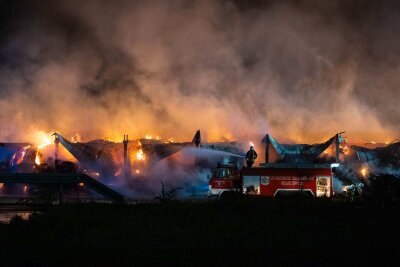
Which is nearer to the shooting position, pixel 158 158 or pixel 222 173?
pixel 222 173

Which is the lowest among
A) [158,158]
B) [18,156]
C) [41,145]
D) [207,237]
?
[207,237]

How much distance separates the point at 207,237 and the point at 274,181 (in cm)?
1387

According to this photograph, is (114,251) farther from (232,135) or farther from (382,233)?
(232,135)

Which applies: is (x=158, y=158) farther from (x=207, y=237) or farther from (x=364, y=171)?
(x=207, y=237)

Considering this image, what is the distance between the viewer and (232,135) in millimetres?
41594

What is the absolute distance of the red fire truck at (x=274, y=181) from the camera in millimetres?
25141

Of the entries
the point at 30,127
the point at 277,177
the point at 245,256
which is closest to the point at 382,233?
the point at 245,256

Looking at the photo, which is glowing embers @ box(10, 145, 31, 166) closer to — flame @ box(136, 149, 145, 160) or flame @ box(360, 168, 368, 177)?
flame @ box(136, 149, 145, 160)

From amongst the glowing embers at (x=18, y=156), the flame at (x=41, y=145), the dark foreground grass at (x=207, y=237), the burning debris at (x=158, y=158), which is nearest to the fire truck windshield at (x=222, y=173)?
the dark foreground grass at (x=207, y=237)

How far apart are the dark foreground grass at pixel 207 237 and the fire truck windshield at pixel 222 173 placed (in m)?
6.98

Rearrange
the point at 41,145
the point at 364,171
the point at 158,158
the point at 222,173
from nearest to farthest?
the point at 222,173 → the point at 364,171 → the point at 158,158 → the point at 41,145

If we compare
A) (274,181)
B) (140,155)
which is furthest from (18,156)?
(274,181)

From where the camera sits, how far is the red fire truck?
2514 cm

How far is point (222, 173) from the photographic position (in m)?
25.8
